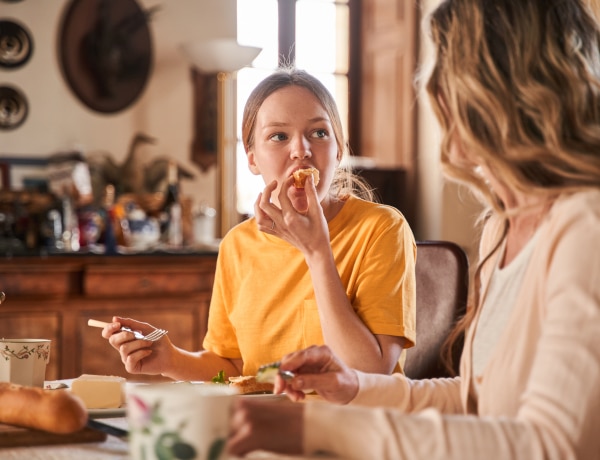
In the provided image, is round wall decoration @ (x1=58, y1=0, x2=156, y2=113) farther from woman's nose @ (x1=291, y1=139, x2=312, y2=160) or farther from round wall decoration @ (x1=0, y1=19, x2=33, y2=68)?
woman's nose @ (x1=291, y1=139, x2=312, y2=160)

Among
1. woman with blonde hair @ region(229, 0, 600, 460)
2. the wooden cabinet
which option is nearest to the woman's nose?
woman with blonde hair @ region(229, 0, 600, 460)

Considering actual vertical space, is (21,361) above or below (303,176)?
below

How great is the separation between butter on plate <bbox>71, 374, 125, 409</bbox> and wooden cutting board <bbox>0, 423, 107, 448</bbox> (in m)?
0.18

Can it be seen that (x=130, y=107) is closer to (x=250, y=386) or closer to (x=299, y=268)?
(x=299, y=268)

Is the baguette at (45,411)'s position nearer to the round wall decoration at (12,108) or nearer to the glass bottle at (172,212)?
the glass bottle at (172,212)

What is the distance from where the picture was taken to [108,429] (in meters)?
1.10

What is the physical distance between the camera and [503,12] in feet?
3.27

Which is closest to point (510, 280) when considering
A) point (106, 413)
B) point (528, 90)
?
point (528, 90)

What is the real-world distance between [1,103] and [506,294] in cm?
353

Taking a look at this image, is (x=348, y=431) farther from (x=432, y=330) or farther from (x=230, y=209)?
(x=230, y=209)

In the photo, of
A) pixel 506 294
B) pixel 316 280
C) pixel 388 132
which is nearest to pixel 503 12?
pixel 506 294

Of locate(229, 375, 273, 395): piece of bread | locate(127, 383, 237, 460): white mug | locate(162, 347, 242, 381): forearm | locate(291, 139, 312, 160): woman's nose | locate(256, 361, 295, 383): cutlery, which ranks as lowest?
locate(162, 347, 242, 381): forearm

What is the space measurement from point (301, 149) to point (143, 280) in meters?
2.15

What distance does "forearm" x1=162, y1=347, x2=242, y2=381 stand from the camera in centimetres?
168
